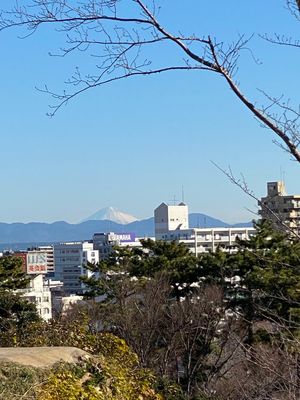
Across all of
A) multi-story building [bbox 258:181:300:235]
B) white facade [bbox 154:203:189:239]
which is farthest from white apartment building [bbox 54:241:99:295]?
multi-story building [bbox 258:181:300:235]

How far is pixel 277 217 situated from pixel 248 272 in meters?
16.7

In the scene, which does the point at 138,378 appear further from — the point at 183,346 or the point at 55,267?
the point at 55,267

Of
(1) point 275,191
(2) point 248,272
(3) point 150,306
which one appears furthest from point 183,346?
(1) point 275,191

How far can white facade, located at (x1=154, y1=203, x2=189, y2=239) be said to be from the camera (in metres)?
79.9

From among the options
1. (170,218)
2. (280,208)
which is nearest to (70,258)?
(170,218)

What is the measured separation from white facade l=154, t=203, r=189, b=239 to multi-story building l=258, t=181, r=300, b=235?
239 ft

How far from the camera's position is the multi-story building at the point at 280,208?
151 inches

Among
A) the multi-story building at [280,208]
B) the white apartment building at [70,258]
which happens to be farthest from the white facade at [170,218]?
the multi-story building at [280,208]

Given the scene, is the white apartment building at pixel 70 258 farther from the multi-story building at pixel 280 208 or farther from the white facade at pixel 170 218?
the multi-story building at pixel 280 208

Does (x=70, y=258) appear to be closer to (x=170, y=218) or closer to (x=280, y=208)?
(x=170, y=218)

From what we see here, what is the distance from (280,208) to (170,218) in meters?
80.4

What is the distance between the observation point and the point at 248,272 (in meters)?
20.3

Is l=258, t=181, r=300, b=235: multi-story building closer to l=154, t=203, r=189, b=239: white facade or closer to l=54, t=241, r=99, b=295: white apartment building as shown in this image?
l=154, t=203, r=189, b=239: white facade

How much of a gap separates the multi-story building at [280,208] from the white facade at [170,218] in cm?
7275
